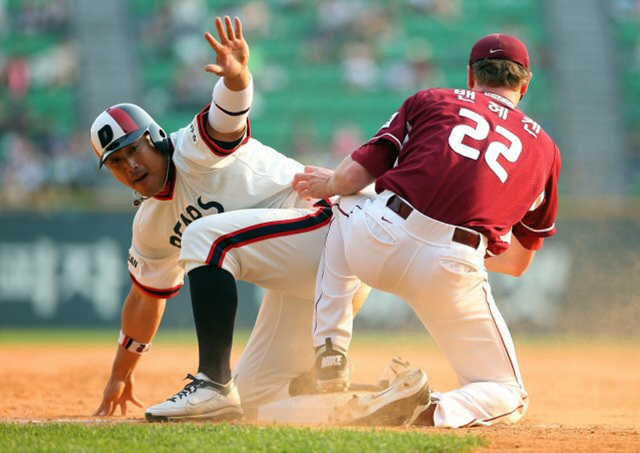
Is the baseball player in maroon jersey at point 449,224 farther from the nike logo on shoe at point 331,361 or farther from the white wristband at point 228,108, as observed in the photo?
the white wristband at point 228,108

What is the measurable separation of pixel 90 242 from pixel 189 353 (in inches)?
101

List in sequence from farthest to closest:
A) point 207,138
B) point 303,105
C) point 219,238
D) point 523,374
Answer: point 303,105, point 523,374, point 207,138, point 219,238

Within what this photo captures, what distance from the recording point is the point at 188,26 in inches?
648

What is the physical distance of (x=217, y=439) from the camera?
3764 mm

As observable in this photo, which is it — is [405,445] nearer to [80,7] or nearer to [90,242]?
[90,242]

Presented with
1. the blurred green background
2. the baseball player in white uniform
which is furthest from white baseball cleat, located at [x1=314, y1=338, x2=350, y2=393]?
the blurred green background

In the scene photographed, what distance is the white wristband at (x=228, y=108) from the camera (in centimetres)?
451

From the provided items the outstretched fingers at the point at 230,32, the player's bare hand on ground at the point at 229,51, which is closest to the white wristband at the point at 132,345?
the player's bare hand on ground at the point at 229,51

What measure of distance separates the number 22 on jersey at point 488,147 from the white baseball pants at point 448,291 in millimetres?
337

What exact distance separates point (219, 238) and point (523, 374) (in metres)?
4.95

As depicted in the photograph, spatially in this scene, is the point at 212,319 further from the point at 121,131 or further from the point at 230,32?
the point at 230,32

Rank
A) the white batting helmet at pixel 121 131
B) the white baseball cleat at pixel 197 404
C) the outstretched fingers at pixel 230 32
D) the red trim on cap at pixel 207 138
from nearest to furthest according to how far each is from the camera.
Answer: the white baseball cleat at pixel 197 404, the outstretched fingers at pixel 230 32, the red trim on cap at pixel 207 138, the white batting helmet at pixel 121 131

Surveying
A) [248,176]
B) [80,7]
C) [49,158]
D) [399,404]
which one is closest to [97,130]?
[248,176]

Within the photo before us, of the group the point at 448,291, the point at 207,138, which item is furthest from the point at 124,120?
→ the point at 448,291
